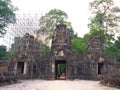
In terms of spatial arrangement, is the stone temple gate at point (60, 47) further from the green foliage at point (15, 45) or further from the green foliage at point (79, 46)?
the green foliage at point (79, 46)

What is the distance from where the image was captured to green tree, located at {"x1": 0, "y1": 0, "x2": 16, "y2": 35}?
35.3 metres

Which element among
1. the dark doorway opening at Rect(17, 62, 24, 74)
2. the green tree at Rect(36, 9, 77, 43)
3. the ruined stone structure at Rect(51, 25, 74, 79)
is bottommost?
the dark doorway opening at Rect(17, 62, 24, 74)

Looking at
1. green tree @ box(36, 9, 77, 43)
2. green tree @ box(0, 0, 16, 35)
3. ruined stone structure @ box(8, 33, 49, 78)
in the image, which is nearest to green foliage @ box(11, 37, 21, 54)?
ruined stone structure @ box(8, 33, 49, 78)

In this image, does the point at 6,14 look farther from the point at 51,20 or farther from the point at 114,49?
the point at 114,49

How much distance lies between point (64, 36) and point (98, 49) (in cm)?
490

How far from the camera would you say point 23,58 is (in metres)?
26.9

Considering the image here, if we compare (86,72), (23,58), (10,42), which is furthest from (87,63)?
(10,42)

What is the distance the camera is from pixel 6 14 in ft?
118

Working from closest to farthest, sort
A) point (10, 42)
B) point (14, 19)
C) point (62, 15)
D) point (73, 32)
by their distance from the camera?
point (10, 42)
point (14, 19)
point (62, 15)
point (73, 32)

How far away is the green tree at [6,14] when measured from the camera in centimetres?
3531

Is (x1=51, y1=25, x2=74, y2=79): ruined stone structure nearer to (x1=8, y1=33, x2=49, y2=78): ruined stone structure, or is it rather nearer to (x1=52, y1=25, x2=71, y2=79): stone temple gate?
(x1=52, y1=25, x2=71, y2=79): stone temple gate

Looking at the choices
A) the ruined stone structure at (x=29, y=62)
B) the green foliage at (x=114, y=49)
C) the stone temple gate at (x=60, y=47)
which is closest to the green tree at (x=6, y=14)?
the ruined stone structure at (x=29, y=62)

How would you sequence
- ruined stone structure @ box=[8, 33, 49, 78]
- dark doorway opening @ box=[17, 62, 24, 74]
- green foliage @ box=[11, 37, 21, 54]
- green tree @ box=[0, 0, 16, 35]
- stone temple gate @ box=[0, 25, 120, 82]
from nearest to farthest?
stone temple gate @ box=[0, 25, 120, 82], ruined stone structure @ box=[8, 33, 49, 78], dark doorway opening @ box=[17, 62, 24, 74], green foliage @ box=[11, 37, 21, 54], green tree @ box=[0, 0, 16, 35]

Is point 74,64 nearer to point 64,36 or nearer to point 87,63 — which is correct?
point 87,63
